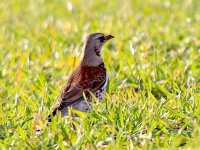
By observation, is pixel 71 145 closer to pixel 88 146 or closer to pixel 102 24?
pixel 88 146

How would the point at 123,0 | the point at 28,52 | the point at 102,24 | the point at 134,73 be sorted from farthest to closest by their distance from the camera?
the point at 123,0 < the point at 102,24 < the point at 28,52 < the point at 134,73

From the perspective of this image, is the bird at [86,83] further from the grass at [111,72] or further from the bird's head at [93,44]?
the grass at [111,72]

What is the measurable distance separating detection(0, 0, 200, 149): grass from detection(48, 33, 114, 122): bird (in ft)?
0.60

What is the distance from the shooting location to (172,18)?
12.5 m

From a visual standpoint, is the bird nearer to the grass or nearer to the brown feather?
the brown feather

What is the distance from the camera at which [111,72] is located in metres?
9.05

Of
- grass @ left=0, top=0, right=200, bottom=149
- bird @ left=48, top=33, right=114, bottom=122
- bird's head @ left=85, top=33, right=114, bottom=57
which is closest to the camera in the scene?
grass @ left=0, top=0, right=200, bottom=149

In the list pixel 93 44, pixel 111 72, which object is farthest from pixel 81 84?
pixel 111 72

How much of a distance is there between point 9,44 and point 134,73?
2916 mm

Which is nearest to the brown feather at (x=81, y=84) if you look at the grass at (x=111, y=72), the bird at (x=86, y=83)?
the bird at (x=86, y=83)

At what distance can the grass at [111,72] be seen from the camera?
6.54 meters

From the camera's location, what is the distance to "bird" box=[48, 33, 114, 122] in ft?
24.5

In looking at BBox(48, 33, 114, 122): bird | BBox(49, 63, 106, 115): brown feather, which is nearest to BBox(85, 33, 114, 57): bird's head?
BBox(48, 33, 114, 122): bird

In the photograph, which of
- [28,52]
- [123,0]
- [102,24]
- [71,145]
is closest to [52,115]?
[71,145]
